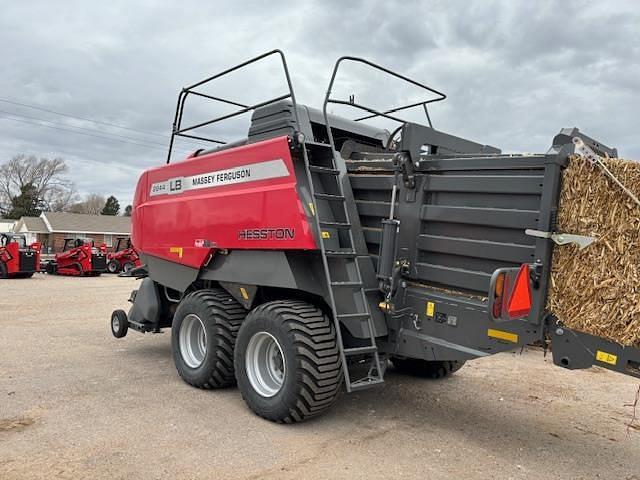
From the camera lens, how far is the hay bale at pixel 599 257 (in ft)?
10.8

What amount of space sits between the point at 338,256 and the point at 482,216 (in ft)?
3.95

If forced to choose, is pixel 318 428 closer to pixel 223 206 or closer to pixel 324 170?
pixel 324 170

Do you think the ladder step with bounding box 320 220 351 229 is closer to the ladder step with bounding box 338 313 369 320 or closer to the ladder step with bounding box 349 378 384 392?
the ladder step with bounding box 338 313 369 320

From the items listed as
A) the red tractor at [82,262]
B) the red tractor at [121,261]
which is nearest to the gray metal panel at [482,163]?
the red tractor at [82,262]

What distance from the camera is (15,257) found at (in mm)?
20406

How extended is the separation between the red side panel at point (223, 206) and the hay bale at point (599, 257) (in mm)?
1921

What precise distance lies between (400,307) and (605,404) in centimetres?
283

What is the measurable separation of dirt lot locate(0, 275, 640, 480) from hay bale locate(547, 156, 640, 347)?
1.20 m

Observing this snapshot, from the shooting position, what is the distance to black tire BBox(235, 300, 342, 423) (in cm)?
423

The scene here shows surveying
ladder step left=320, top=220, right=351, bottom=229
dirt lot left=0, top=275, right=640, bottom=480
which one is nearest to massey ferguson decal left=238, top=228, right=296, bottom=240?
ladder step left=320, top=220, right=351, bottom=229

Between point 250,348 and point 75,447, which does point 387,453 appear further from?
point 75,447

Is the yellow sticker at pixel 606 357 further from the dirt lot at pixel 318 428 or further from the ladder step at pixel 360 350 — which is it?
the ladder step at pixel 360 350

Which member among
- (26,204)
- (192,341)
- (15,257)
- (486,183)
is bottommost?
(15,257)

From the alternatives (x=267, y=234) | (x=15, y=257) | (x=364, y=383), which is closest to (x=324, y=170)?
(x=267, y=234)
